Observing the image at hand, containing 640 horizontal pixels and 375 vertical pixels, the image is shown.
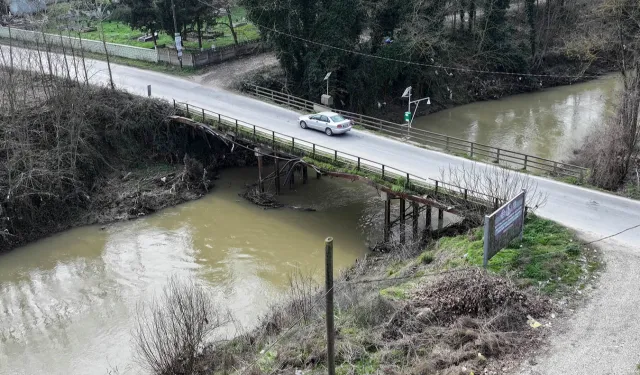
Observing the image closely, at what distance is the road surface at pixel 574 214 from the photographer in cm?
1504

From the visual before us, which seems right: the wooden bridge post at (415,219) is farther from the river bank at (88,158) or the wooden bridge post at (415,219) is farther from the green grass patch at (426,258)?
the river bank at (88,158)

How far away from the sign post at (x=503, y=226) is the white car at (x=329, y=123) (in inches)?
527

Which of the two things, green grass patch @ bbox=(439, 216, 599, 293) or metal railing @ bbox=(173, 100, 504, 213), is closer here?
green grass patch @ bbox=(439, 216, 599, 293)

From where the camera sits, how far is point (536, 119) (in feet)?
157

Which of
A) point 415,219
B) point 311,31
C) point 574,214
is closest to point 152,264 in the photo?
point 415,219

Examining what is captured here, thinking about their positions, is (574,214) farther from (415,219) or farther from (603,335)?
(603,335)

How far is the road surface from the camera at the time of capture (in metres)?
15.0

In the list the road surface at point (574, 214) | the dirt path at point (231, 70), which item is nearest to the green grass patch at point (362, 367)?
the road surface at point (574, 214)

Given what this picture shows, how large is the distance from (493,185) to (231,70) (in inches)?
1083

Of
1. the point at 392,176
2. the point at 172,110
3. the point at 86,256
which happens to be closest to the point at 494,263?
the point at 392,176

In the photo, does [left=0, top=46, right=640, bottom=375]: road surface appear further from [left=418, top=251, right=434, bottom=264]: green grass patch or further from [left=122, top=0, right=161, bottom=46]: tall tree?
[left=122, top=0, right=161, bottom=46]: tall tree

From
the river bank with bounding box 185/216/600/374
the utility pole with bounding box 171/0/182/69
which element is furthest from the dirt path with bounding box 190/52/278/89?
the river bank with bounding box 185/216/600/374

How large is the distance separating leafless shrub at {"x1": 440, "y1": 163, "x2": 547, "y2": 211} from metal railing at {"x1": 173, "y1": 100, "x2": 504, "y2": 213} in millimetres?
161

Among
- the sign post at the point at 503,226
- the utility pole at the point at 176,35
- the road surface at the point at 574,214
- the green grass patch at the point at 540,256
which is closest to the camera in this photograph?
the road surface at the point at 574,214
